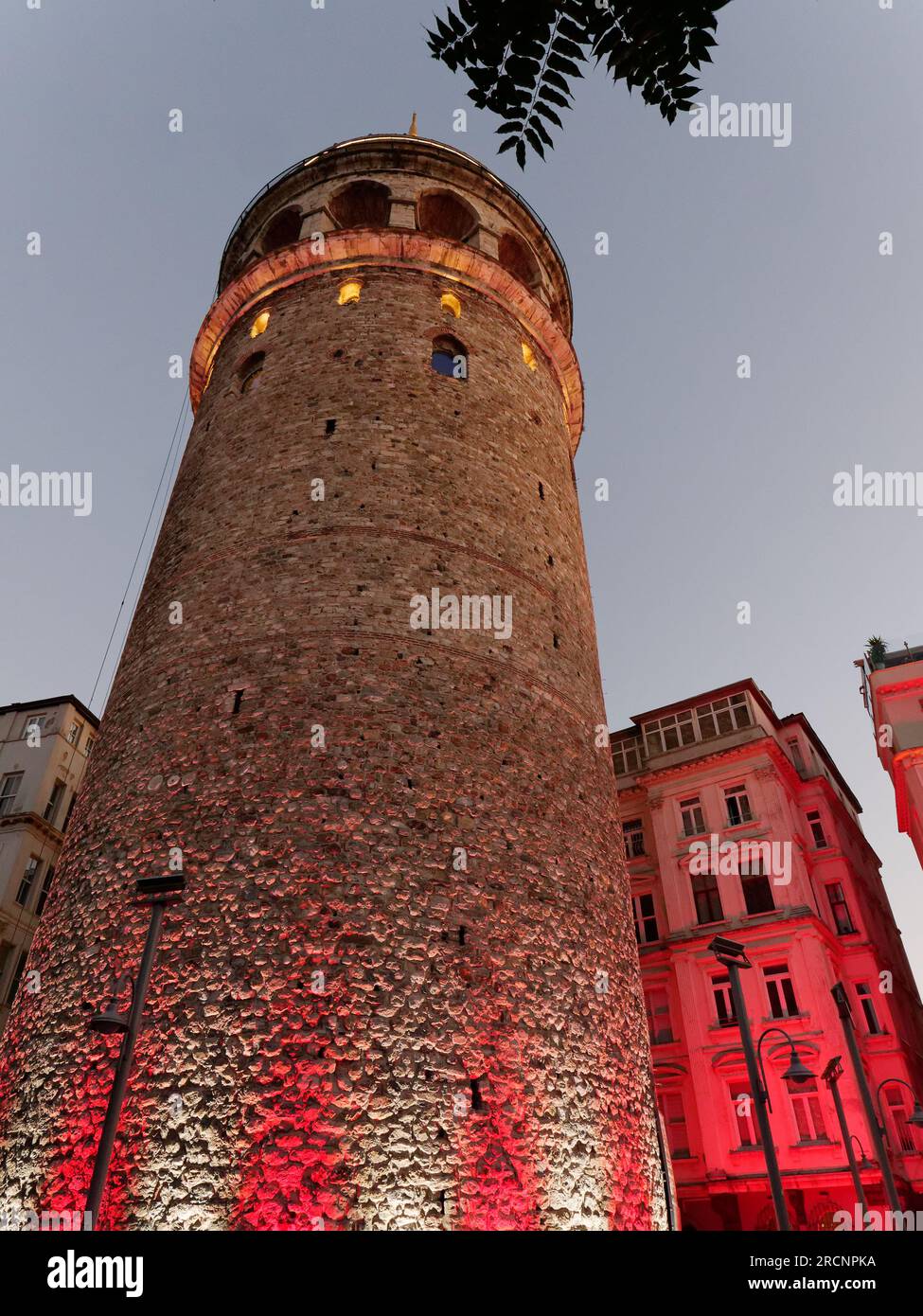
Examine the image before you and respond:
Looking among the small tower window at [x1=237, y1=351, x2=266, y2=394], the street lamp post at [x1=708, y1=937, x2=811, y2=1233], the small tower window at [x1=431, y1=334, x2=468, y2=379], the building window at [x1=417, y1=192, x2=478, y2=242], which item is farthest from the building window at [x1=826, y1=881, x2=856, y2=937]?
the small tower window at [x1=237, y1=351, x2=266, y2=394]

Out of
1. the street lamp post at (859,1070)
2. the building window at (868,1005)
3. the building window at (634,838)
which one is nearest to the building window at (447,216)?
the street lamp post at (859,1070)

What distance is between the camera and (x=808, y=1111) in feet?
59.5

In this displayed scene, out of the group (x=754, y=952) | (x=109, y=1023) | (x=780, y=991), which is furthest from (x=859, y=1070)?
(x=109, y=1023)

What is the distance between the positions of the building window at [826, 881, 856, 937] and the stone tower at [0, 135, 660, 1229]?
1186 cm

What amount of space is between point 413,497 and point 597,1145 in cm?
A: 877

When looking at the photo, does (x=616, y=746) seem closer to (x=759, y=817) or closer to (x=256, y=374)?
(x=759, y=817)

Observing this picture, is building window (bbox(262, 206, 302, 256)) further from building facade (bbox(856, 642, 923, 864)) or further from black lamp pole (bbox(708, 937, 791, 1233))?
building facade (bbox(856, 642, 923, 864))

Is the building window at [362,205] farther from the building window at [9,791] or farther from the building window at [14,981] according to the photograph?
the building window at [14,981]

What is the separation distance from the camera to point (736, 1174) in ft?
59.5

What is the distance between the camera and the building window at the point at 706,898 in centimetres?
2169

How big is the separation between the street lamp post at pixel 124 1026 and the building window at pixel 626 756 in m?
18.6

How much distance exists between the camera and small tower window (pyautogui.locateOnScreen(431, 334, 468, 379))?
15352 mm

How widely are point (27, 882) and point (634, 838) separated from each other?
15837 millimetres
